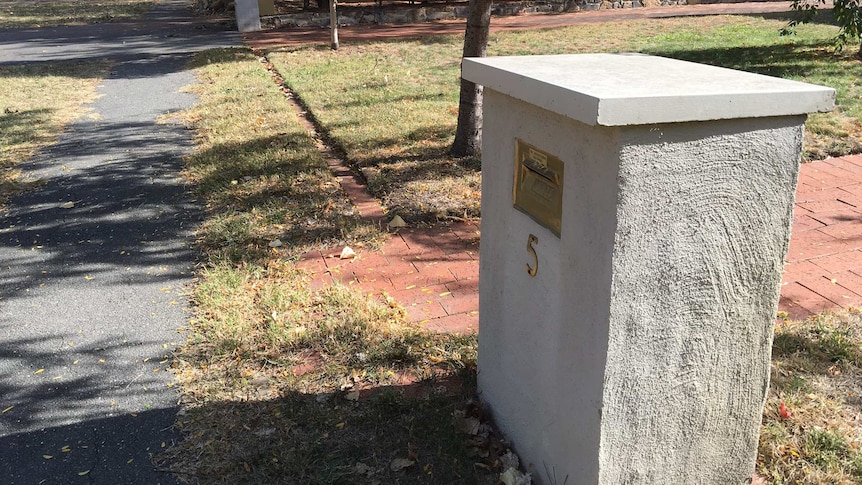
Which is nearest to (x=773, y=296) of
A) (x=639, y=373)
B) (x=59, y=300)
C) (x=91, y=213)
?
(x=639, y=373)

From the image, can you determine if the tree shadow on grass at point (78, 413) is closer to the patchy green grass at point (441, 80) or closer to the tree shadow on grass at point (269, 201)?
the tree shadow on grass at point (269, 201)

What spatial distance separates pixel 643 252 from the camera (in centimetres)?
201

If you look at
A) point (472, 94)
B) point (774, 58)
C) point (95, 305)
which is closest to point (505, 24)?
point (774, 58)

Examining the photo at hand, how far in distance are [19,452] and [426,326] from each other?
1.87 m

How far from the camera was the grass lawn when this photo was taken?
274cm

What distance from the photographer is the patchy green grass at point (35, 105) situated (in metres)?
7.23

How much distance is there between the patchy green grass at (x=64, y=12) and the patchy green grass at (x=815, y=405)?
72.7 feet

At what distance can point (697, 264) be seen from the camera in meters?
2.10

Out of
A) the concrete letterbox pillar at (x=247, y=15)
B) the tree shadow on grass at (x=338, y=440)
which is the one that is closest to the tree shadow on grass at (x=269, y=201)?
the tree shadow on grass at (x=338, y=440)

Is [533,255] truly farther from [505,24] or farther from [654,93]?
[505,24]

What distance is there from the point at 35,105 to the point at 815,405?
10.2 m

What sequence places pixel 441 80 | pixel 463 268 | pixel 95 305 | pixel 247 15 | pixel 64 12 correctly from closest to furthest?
pixel 95 305
pixel 463 268
pixel 441 80
pixel 247 15
pixel 64 12

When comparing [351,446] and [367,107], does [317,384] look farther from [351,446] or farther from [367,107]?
[367,107]

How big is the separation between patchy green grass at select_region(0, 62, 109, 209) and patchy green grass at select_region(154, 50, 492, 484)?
2.80 metres
